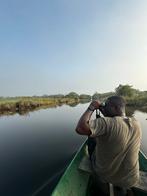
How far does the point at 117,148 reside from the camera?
280 centimetres

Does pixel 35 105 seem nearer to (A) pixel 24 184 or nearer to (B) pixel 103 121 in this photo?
(A) pixel 24 184

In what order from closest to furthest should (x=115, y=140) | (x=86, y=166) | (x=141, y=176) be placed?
(x=115, y=140), (x=141, y=176), (x=86, y=166)

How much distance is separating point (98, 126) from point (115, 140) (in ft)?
1.26

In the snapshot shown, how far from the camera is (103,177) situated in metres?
3.24

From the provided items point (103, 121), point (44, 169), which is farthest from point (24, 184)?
point (103, 121)

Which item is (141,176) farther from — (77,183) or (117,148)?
(117,148)

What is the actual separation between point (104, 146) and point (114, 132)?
1.14 ft

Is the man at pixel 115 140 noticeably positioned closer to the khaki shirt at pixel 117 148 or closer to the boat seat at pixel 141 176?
the khaki shirt at pixel 117 148

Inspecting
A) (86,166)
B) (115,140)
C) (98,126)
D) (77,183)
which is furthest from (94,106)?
(77,183)

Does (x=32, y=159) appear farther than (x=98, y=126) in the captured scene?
Yes

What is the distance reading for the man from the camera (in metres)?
2.61

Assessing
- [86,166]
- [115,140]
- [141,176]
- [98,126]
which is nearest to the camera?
[98,126]

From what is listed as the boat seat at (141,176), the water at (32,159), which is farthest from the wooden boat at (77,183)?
the water at (32,159)

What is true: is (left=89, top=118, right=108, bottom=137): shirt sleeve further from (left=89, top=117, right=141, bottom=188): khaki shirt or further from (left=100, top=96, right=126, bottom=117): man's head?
(left=100, top=96, right=126, bottom=117): man's head
